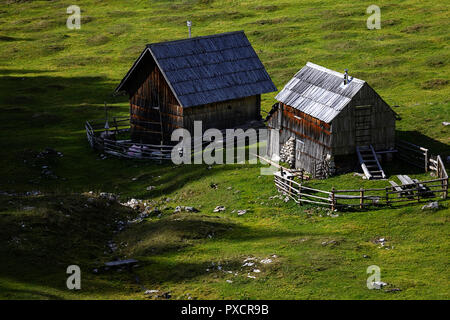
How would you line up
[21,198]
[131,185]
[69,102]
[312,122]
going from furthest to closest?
1. [69,102]
2. [131,185]
3. [312,122]
4. [21,198]

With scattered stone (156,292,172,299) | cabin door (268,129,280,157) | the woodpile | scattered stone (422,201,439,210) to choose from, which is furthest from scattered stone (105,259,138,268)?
cabin door (268,129,280,157)

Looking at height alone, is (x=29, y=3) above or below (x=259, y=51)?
above

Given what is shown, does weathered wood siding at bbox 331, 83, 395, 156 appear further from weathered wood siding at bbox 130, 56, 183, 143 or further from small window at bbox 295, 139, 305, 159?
weathered wood siding at bbox 130, 56, 183, 143

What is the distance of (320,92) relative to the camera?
131ft

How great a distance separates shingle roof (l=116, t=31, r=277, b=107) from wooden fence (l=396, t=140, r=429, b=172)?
13278 millimetres

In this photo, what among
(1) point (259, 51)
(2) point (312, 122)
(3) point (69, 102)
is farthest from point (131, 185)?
(1) point (259, 51)

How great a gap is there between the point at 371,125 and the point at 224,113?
13.9 m

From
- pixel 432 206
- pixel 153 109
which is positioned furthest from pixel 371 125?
pixel 153 109

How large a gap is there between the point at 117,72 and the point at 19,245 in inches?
1957

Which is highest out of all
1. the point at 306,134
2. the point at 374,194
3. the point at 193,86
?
the point at 193,86

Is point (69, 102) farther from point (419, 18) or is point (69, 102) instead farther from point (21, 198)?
point (419, 18)

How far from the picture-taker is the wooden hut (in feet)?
123

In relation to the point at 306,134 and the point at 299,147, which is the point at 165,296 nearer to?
the point at 306,134

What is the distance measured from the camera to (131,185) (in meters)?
43.1
